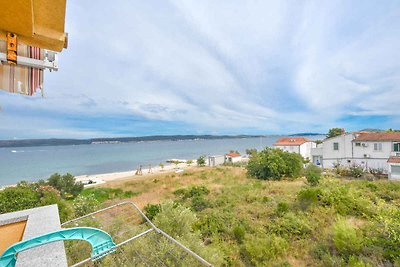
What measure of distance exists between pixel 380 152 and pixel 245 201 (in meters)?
22.3

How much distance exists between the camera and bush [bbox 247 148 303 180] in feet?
67.8

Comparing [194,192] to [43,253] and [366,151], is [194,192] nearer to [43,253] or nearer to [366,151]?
[43,253]

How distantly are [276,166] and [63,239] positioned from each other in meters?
20.7

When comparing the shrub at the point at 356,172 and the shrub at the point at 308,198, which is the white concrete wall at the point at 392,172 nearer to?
the shrub at the point at 356,172

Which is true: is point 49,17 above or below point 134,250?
above

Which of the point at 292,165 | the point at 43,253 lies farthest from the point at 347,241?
the point at 292,165

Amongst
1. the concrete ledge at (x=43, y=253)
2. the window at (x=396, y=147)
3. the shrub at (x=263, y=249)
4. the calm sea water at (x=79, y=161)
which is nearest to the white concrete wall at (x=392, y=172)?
the window at (x=396, y=147)

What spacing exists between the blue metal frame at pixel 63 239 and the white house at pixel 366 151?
90.2ft

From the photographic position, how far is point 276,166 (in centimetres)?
2070

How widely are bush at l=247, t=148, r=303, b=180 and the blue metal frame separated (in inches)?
784

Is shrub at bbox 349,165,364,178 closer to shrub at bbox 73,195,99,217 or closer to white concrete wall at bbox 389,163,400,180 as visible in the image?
white concrete wall at bbox 389,163,400,180

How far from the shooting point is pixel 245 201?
1134 centimetres

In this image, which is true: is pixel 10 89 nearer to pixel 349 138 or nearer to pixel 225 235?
pixel 225 235

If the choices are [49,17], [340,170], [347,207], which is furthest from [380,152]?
[49,17]
